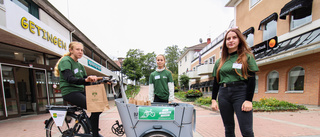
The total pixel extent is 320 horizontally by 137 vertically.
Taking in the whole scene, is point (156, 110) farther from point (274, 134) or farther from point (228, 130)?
point (274, 134)

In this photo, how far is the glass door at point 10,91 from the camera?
5.27m

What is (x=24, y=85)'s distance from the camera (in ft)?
20.6

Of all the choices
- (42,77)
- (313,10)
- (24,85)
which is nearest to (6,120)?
(24,85)

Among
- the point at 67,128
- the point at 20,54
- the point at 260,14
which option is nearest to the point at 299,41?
the point at 260,14

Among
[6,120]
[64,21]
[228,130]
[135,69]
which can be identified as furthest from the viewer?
[135,69]

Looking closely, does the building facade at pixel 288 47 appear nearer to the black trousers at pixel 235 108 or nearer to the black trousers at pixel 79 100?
the black trousers at pixel 235 108

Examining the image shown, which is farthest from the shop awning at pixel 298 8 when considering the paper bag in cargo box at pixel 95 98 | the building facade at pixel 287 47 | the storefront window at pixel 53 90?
the storefront window at pixel 53 90

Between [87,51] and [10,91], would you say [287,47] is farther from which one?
[87,51]

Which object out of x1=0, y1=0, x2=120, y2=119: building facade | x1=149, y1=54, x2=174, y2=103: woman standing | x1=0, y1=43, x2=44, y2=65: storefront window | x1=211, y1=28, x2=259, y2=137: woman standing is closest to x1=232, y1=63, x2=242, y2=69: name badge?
x1=211, y1=28, x2=259, y2=137: woman standing

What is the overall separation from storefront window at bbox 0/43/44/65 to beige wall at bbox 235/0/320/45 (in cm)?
1353

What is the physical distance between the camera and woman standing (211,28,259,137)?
4.87ft

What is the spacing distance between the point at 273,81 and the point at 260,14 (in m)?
4.84

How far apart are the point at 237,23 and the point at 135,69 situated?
689 inches

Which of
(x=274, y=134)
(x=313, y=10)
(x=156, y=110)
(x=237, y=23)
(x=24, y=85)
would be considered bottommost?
(x=274, y=134)
